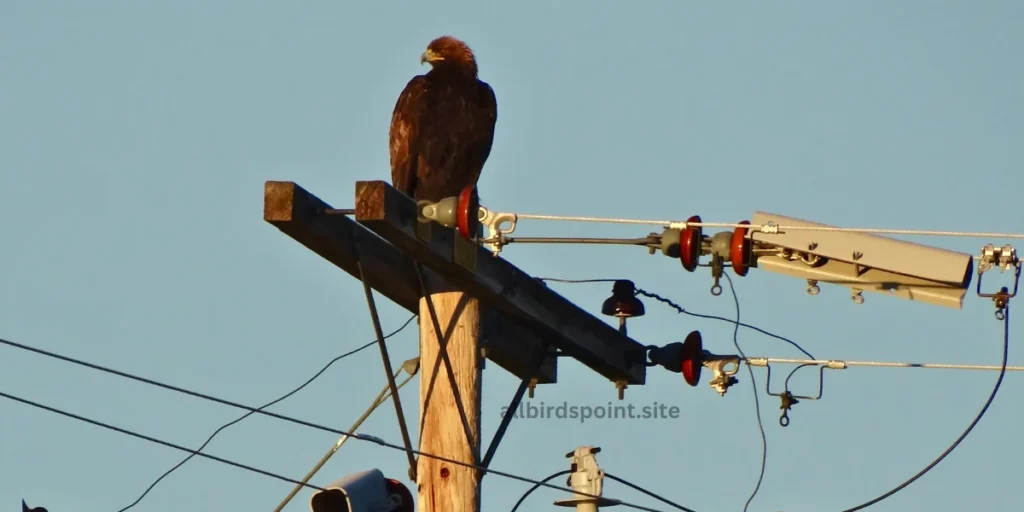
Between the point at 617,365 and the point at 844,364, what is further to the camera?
the point at 617,365

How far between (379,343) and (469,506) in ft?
2.60

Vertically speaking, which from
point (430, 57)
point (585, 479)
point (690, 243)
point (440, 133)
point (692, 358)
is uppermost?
point (430, 57)

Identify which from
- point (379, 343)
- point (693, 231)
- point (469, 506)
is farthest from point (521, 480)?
point (693, 231)

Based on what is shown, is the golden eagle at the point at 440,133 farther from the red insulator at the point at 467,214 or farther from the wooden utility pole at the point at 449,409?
the red insulator at the point at 467,214

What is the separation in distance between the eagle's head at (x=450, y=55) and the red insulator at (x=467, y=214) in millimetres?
3749

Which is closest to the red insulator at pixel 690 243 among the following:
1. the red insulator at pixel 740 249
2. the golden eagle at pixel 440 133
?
the red insulator at pixel 740 249

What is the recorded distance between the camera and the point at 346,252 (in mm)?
7816

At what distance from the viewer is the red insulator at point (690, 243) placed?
804 centimetres

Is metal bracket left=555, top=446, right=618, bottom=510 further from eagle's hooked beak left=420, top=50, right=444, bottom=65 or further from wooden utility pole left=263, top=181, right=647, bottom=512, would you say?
eagle's hooked beak left=420, top=50, right=444, bottom=65

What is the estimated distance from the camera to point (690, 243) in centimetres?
804

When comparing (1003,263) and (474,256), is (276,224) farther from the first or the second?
(1003,263)

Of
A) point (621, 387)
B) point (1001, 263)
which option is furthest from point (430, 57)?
point (1001, 263)

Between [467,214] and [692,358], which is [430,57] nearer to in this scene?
[692,358]

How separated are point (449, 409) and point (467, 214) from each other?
2.97 ft
